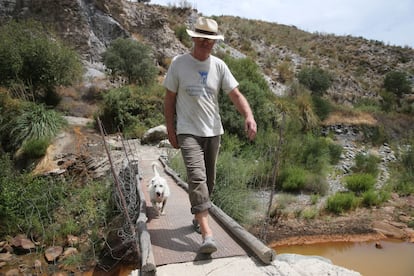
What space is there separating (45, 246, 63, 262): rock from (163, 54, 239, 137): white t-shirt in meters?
4.46

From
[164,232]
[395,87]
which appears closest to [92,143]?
[164,232]

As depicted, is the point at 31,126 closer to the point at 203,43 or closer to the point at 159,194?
the point at 159,194

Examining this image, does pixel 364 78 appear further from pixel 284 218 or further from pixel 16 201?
pixel 16 201

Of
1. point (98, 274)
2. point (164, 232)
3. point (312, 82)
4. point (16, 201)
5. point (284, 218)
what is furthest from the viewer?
point (312, 82)

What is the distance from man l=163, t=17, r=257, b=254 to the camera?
2518 millimetres

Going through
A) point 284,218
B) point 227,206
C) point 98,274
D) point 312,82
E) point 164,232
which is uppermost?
point 312,82

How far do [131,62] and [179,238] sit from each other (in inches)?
521

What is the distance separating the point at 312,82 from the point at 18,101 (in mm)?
17533

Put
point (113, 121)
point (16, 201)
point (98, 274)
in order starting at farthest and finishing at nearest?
point (113, 121), point (16, 201), point (98, 274)

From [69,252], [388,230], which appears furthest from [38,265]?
[388,230]

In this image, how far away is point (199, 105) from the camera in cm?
259

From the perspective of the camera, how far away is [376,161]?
11.7 m

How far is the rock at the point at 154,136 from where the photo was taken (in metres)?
10.5

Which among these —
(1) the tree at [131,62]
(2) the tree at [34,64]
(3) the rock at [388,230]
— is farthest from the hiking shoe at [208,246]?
(1) the tree at [131,62]
